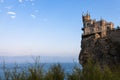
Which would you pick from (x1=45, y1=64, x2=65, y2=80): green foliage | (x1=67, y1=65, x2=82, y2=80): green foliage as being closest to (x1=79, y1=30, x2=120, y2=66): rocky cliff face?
(x1=67, y1=65, x2=82, y2=80): green foliage

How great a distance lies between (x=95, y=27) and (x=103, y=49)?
602 cm

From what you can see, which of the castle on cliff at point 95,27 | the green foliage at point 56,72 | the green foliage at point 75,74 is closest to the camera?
the green foliage at point 56,72

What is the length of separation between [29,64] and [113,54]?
1898 cm

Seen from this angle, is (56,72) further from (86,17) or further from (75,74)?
(86,17)

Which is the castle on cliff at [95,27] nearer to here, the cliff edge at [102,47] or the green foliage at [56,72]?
the cliff edge at [102,47]

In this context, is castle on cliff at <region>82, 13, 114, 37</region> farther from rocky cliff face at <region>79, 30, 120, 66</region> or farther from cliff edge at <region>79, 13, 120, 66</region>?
rocky cliff face at <region>79, 30, 120, 66</region>

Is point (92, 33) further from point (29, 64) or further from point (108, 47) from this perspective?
point (29, 64)

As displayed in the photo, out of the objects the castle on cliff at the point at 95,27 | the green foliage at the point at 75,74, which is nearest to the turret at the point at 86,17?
the castle on cliff at the point at 95,27

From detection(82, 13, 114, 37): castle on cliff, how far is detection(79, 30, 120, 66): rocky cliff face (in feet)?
8.08

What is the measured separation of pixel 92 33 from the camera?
1192 inches

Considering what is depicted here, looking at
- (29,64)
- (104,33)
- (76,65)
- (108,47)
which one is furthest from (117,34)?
(29,64)

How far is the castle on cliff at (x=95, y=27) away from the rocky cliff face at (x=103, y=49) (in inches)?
96.9

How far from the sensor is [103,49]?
87.7ft

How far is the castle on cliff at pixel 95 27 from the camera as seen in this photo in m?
30.5
